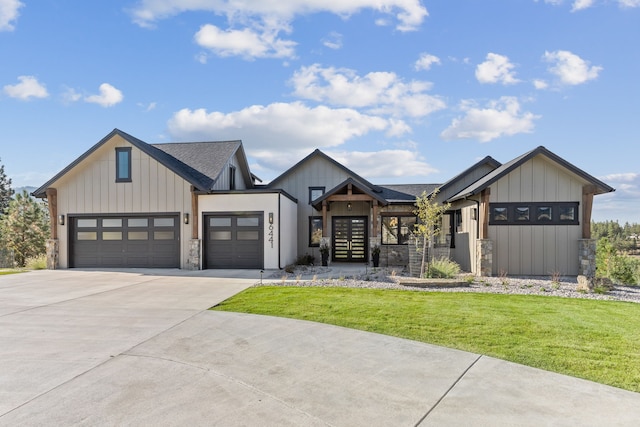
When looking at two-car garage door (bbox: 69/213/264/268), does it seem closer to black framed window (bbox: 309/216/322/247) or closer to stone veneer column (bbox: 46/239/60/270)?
stone veneer column (bbox: 46/239/60/270)

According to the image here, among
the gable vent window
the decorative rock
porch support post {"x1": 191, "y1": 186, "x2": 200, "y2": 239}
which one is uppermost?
the gable vent window

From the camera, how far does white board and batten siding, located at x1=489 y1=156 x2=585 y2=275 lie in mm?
13820

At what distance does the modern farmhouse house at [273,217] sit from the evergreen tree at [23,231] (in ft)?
22.3

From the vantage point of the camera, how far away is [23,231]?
21.2 meters

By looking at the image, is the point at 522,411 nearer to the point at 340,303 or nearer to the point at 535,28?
the point at 340,303

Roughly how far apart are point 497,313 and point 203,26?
471 inches

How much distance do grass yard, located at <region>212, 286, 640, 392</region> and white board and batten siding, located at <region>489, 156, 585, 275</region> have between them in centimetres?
495

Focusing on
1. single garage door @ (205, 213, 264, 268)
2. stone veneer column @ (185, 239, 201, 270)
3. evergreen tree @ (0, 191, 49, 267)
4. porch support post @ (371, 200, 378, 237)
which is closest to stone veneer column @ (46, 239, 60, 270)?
stone veneer column @ (185, 239, 201, 270)

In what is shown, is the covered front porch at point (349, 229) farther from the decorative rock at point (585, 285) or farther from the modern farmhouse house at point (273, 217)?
the decorative rock at point (585, 285)

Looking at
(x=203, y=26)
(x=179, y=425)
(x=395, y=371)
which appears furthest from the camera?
(x=203, y=26)

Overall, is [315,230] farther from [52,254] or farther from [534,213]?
[52,254]

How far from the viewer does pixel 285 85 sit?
45.8 feet

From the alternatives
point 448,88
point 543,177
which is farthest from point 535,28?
point 543,177

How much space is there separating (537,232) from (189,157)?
16.0 meters
